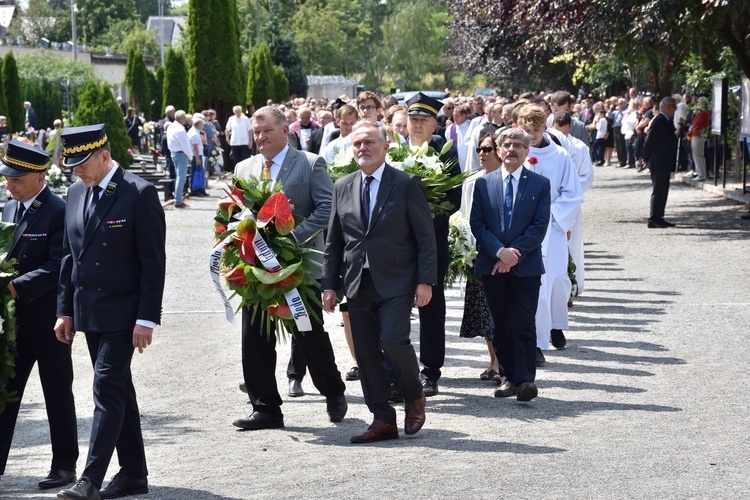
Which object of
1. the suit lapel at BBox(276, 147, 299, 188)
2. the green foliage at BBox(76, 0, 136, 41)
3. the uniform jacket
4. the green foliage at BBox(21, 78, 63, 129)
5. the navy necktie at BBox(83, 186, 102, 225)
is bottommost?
the uniform jacket

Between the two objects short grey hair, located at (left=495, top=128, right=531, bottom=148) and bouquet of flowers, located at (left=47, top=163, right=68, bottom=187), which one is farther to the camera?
bouquet of flowers, located at (left=47, top=163, right=68, bottom=187)

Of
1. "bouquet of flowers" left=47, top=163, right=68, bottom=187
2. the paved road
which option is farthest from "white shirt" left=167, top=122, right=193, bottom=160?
the paved road

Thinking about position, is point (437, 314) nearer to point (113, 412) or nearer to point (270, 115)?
point (270, 115)

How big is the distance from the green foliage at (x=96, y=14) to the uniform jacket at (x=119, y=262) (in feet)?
419

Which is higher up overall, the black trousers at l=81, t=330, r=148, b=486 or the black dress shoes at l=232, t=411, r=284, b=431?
the black trousers at l=81, t=330, r=148, b=486

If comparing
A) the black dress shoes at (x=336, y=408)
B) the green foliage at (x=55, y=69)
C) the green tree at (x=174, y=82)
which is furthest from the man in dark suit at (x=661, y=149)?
the green foliage at (x=55, y=69)

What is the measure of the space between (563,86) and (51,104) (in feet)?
77.9

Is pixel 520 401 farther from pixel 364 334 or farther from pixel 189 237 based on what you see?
pixel 189 237

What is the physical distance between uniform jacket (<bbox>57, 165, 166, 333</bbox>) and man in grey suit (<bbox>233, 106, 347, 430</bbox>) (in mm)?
1599

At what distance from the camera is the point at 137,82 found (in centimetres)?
5478

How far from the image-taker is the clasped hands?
27.7ft

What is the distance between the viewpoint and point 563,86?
59.2 m

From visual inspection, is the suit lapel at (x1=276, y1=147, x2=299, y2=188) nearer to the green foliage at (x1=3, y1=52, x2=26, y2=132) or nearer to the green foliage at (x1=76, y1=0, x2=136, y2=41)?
the green foliage at (x1=3, y1=52, x2=26, y2=132)

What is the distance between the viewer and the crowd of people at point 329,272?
6.46 m
